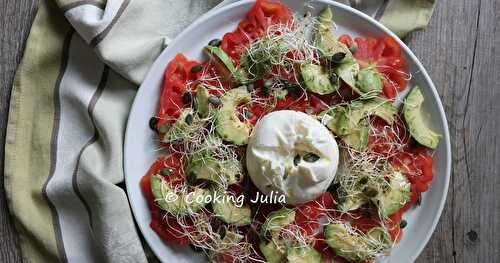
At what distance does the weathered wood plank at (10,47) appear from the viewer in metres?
2.36

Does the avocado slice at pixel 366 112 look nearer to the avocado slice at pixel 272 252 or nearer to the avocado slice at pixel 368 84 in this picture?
the avocado slice at pixel 368 84

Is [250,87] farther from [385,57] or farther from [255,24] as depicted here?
[385,57]

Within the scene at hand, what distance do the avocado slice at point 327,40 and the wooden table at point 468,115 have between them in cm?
42

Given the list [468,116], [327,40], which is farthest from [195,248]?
[468,116]

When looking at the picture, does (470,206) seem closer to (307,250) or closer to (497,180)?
(497,180)

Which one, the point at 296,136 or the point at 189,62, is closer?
the point at 296,136

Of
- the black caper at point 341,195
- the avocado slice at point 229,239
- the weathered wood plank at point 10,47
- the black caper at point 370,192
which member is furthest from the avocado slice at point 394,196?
the weathered wood plank at point 10,47

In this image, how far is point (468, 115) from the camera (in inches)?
99.6

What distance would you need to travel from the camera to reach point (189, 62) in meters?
2.28

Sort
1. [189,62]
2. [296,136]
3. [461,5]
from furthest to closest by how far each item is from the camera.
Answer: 1. [461,5]
2. [189,62]
3. [296,136]

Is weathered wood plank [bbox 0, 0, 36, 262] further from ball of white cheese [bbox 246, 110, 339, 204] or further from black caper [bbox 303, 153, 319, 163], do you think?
black caper [bbox 303, 153, 319, 163]

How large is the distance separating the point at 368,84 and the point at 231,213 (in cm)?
77

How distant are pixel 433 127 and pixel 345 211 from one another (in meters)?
0.53

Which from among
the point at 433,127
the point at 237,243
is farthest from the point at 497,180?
the point at 237,243
